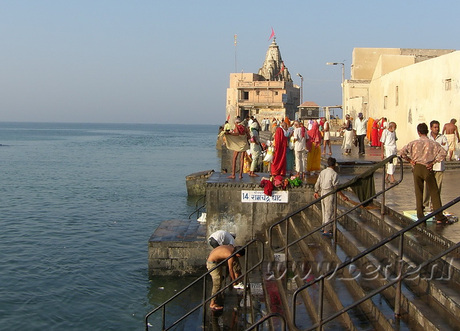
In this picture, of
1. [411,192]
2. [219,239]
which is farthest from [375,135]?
[219,239]

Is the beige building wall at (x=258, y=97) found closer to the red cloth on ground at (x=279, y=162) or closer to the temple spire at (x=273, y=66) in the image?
the temple spire at (x=273, y=66)

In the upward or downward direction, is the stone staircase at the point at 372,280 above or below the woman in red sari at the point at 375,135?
below

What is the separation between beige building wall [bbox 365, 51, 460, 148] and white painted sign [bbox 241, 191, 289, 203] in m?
8.43

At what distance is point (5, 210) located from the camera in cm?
2427

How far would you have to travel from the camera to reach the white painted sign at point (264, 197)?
1219cm

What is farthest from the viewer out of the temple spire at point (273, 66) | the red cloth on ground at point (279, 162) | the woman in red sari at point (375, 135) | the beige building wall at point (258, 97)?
the temple spire at point (273, 66)

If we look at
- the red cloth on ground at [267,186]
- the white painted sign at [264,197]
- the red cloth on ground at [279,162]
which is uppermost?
the red cloth on ground at [279,162]

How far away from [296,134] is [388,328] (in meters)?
9.48

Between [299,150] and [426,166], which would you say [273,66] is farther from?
[426,166]

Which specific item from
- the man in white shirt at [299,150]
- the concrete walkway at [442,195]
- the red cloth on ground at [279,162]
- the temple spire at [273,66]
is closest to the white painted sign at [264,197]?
the red cloth on ground at [279,162]

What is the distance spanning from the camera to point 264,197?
12.2 meters

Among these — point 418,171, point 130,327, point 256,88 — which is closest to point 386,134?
point 418,171

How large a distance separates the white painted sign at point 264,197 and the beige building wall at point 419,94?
8.43 m

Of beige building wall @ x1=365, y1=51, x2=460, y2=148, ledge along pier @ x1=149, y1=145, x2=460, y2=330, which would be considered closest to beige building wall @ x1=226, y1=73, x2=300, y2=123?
beige building wall @ x1=365, y1=51, x2=460, y2=148
